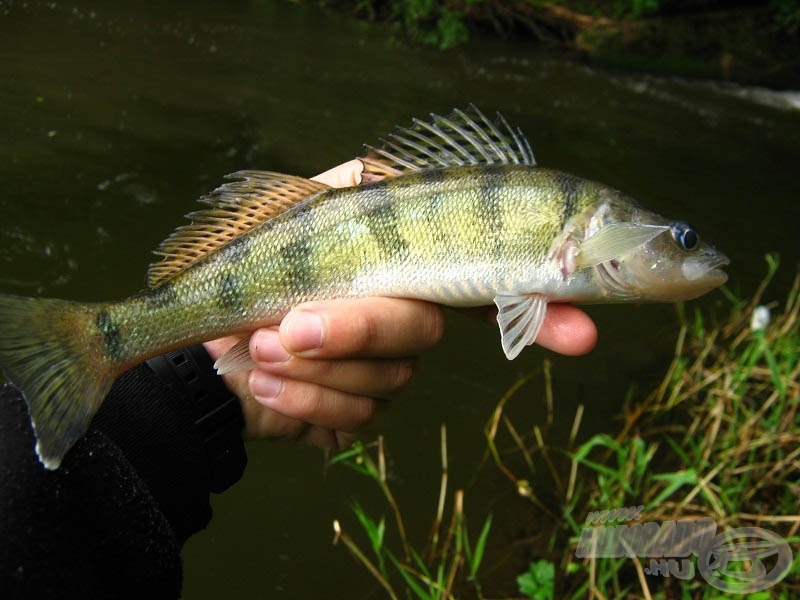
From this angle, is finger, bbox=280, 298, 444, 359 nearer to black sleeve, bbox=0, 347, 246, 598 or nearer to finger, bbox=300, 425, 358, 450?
black sleeve, bbox=0, 347, 246, 598

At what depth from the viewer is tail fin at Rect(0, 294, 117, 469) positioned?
1666mm

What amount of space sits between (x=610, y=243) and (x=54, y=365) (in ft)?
5.28

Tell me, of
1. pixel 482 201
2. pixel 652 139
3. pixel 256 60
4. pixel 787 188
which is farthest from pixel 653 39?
pixel 482 201

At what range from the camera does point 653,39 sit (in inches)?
608

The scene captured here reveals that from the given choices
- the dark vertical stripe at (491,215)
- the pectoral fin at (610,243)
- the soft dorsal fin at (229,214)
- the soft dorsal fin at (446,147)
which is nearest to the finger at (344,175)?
the soft dorsal fin at (446,147)

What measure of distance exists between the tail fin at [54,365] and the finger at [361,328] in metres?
0.52

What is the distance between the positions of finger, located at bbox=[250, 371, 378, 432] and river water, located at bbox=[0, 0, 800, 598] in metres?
1.63

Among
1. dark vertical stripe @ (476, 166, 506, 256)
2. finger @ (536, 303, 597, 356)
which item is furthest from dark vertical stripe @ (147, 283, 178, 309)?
finger @ (536, 303, 597, 356)

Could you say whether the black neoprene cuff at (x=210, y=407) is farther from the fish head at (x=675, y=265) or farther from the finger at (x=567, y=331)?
the fish head at (x=675, y=265)

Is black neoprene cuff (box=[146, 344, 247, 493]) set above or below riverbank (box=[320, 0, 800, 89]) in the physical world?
above

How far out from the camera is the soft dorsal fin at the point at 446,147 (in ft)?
7.45

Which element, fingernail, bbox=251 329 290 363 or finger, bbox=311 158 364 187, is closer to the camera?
fingernail, bbox=251 329 290 363

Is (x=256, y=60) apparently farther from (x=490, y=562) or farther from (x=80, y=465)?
(x=80, y=465)

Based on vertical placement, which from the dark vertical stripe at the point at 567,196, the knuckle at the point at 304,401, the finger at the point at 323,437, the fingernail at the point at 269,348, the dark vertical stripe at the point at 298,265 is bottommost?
the finger at the point at 323,437
